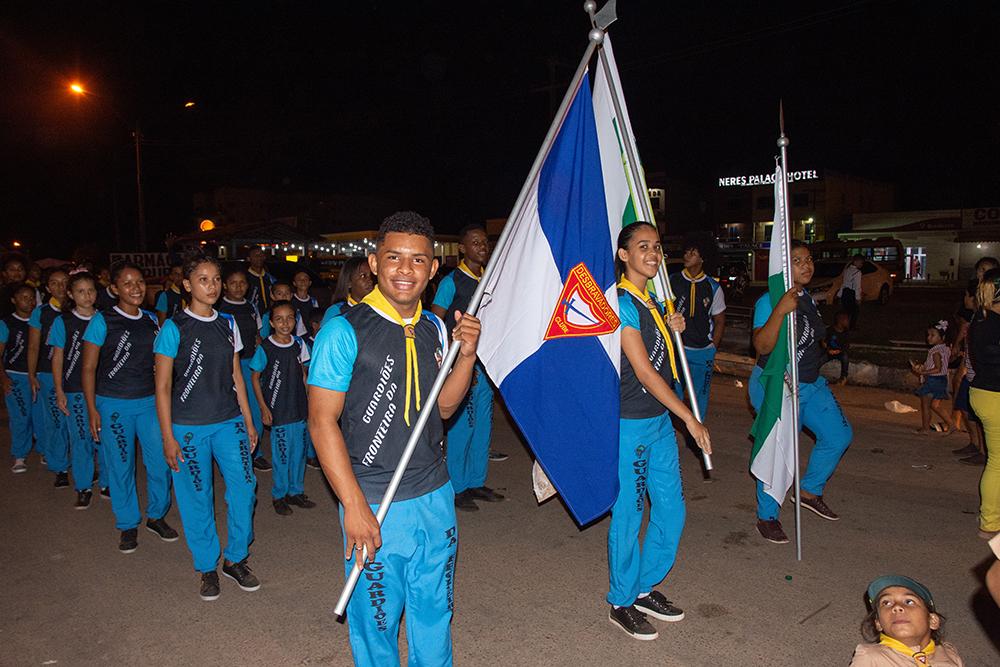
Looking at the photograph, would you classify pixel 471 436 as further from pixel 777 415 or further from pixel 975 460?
pixel 975 460

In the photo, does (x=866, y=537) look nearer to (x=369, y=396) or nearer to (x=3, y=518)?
(x=369, y=396)

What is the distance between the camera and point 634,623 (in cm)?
383

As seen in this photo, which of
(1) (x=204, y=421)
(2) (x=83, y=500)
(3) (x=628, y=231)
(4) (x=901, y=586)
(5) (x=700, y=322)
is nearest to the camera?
(4) (x=901, y=586)

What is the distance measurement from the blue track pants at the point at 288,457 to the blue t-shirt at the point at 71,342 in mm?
1854

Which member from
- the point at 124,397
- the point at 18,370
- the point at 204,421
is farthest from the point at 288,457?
the point at 18,370

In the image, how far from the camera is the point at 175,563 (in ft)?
16.2

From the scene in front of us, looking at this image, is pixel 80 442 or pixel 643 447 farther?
pixel 80 442

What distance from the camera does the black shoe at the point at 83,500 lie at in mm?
6180

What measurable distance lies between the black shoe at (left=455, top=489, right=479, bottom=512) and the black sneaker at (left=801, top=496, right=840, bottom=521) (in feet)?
9.02

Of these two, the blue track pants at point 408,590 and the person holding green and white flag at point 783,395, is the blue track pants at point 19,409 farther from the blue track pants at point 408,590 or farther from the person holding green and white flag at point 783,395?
the person holding green and white flag at point 783,395

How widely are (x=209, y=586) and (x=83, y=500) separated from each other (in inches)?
104

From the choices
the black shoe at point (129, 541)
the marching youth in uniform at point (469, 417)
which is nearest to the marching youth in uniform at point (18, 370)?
the black shoe at point (129, 541)

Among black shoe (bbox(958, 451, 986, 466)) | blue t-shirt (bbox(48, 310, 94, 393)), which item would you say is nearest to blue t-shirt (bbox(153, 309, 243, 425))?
blue t-shirt (bbox(48, 310, 94, 393))

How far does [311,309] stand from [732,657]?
5.94m
